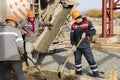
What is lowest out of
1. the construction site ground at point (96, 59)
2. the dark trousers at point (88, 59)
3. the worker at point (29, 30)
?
the construction site ground at point (96, 59)

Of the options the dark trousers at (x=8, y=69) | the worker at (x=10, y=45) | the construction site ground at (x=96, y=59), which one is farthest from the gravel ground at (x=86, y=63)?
the worker at (x=10, y=45)

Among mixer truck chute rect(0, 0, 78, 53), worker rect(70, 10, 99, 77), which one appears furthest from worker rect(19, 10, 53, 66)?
worker rect(70, 10, 99, 77)

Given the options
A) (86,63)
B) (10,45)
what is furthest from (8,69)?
(86,63)

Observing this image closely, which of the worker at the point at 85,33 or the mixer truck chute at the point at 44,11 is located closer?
the worker at the point at 85,33

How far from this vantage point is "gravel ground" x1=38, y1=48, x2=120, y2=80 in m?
8.38

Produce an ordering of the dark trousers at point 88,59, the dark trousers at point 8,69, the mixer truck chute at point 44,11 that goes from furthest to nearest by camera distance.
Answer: the mixer truck chute at point 44,11 < the dark trousers at point 88,59 < the dark trousers at point 8,69

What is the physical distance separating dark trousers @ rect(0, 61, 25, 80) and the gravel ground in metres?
1.70

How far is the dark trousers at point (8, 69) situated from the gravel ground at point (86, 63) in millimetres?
1703

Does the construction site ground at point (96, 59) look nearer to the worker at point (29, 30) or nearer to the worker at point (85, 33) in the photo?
the worker at point (85, 33)

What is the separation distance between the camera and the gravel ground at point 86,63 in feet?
27.5

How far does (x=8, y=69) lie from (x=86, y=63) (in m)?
3.27

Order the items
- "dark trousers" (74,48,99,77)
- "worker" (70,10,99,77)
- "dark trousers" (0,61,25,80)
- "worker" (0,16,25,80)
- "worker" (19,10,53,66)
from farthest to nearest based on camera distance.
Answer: "worker" (19,10,53,66) → "dark trousers" (74,48,99,77) → "worker" (70,10,99,77) → "dark trousers" (0,61,25,80) → "worker" (0,16,25,80)

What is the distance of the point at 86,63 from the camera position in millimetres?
9156

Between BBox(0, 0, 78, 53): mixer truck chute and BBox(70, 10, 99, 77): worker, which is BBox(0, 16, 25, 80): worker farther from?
BBox(0, 0, 78, 53): mixer truck chute
